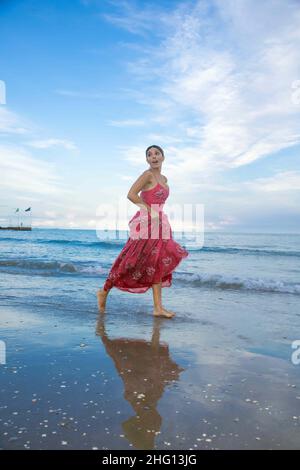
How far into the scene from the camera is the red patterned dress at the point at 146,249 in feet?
16.2

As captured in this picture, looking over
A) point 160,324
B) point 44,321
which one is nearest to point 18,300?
point 44,321

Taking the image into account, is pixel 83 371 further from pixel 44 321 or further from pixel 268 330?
pixel 268 330

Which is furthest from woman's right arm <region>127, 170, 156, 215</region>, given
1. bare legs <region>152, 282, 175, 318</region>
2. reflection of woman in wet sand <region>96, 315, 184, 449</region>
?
reflection of woman in wet sand <region>96, 315, 184, 449</region>

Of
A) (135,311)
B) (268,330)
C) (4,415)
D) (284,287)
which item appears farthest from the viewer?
(284,287)

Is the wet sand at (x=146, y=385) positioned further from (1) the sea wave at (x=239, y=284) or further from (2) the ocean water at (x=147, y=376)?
(1) the sea wave at (x=239, y=284)

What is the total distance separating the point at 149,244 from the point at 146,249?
0.08 meters

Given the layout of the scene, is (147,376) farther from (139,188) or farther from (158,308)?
(139,188)

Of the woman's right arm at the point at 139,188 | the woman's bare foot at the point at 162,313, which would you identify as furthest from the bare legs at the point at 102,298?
the woman's right arm at the point at 139,188

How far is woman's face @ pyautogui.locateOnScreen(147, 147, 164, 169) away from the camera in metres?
4.99

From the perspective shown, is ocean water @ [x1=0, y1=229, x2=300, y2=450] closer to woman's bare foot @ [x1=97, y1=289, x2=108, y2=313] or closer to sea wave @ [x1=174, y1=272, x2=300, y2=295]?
woman's bare foot @ [x1=97, y1=289, x2=108, y2=313]

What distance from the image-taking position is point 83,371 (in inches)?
112

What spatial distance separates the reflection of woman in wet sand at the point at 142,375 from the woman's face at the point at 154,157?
2075mm

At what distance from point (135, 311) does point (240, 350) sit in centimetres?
201

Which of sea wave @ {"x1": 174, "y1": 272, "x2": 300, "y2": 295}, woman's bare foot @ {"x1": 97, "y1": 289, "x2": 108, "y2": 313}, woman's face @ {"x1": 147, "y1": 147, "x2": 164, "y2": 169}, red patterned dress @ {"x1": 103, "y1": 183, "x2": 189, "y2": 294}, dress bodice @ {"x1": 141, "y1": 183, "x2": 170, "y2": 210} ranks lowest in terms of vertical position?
sea wave @ {"x1": 174, "y1": 272, "x2": 300, "y2": 295}
